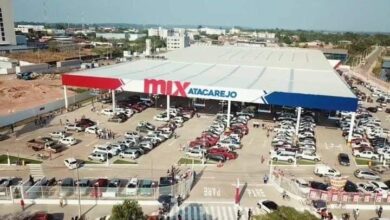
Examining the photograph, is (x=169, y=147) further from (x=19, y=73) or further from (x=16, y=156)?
(x=19, y=73)

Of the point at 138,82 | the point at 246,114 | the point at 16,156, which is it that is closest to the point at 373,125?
the point at 246,114

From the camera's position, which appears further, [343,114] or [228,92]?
[343,114]

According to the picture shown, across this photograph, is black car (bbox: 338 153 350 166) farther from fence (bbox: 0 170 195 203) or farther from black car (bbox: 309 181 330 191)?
fence (bbox: 0 170 195 203)

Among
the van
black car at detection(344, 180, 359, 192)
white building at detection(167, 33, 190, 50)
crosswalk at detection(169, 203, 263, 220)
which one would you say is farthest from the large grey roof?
white building at detection(167, 33, 190, 50)

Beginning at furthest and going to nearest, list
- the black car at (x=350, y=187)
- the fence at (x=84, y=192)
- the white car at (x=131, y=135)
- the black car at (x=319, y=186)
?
the white car at (x=131, y=135)
the black car at (x=350, y=187)
the black car at (x=319, y=186)
the fence at (x=84, y=192)

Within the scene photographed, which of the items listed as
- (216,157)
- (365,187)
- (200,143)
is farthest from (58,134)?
(365,187)

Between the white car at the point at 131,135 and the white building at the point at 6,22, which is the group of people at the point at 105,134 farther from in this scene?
the white building at the point at 6,22

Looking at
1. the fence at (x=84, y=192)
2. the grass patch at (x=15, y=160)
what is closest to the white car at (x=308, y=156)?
the fence at (x=84, y=192)

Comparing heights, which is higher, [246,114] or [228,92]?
[228,92]
